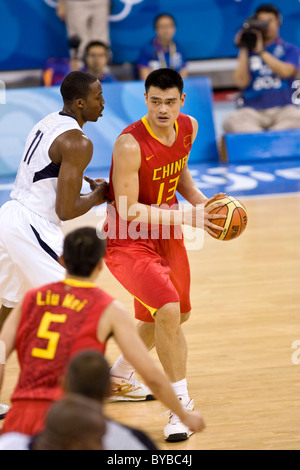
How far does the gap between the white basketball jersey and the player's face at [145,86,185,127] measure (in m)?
0.43

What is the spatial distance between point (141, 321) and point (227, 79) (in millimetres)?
10719

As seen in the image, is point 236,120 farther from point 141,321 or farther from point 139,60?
point 141,321

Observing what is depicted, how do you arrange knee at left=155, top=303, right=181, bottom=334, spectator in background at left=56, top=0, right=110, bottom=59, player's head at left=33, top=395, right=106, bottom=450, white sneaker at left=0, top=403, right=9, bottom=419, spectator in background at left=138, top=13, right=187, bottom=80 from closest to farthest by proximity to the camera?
player's head at left=33, top=395, right=106, bottom=450
knee at left=155, top=303, right=181, bottom=334
white sneaker at left=0, top=403, right=9, bottom=419
spectator in background at left=138, top=13, right=187, bottom=80
spectator in background at left=56, top=0, right=110, bottom=59

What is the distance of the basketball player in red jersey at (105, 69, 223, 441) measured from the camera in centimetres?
415

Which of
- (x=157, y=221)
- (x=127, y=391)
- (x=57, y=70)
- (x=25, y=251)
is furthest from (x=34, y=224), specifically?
(x=57, y=70)

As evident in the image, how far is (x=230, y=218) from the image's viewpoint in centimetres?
440

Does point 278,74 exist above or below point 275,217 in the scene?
above

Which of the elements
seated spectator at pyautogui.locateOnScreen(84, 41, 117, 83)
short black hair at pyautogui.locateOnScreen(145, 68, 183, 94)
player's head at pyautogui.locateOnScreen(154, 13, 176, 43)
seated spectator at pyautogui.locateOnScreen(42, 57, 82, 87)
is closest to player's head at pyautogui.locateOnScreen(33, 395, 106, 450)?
short black hair at pyautogui.locateOnScreen(145, 68, 183, 94)

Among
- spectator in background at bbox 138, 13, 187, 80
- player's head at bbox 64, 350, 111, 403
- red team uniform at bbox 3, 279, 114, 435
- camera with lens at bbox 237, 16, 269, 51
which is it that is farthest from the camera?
spectator in background at bbox 138, 13, 187, 80

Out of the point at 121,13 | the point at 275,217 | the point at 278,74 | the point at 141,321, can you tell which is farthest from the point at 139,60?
the point at 141,321

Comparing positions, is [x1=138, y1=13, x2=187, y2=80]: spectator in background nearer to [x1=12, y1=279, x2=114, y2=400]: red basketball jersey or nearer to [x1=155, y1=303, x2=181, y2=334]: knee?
[x1=155, y1=303, x2=181, y2=334]: knee

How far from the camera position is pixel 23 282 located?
4.35 metres

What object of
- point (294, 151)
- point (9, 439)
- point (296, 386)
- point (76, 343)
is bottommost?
point (296, 386)

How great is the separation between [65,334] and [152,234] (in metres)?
1.76
